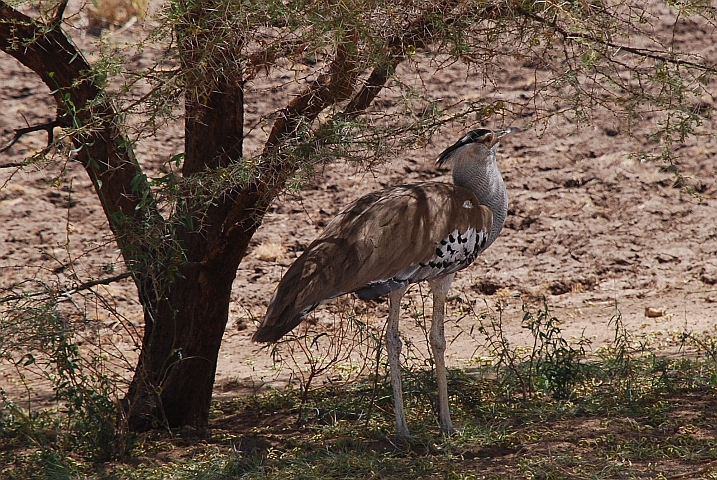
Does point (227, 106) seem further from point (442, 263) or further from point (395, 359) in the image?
point (395, 359)

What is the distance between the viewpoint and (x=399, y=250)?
4133mm

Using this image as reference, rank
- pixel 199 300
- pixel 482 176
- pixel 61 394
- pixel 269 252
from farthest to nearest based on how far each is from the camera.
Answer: pixel 269 252, pixel 482 176, pixel 199 300, pixel 61 394

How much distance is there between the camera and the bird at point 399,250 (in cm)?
401

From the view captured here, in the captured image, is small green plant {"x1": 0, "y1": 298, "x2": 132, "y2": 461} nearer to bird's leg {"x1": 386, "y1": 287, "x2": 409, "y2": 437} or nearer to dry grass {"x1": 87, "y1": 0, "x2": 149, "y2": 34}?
bird's leg {"x1": 386, "y1": 287, "x2": 409, "y2": 437}

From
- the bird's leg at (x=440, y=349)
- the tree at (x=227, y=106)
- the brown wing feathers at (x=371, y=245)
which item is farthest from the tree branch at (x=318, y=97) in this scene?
the bird's leg at (x=440, y=349)

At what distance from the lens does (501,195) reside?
467cm

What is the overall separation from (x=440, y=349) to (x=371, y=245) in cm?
65

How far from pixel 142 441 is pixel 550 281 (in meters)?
3.39

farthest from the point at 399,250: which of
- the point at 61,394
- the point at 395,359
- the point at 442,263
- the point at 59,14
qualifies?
the point at 59,14

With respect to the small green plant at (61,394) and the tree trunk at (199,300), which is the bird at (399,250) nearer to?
the tree trunk at (199,300)

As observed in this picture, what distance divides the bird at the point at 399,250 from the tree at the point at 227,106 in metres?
0.33

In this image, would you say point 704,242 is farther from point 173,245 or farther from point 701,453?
point 173,245

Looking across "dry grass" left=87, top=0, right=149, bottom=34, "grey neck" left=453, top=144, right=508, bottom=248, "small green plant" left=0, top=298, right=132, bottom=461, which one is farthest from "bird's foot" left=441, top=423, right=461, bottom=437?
"dry grass" left=87, top=0, right=149, bottom=34

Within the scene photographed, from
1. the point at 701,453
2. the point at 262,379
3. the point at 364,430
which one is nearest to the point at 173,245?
the point at 364,430
